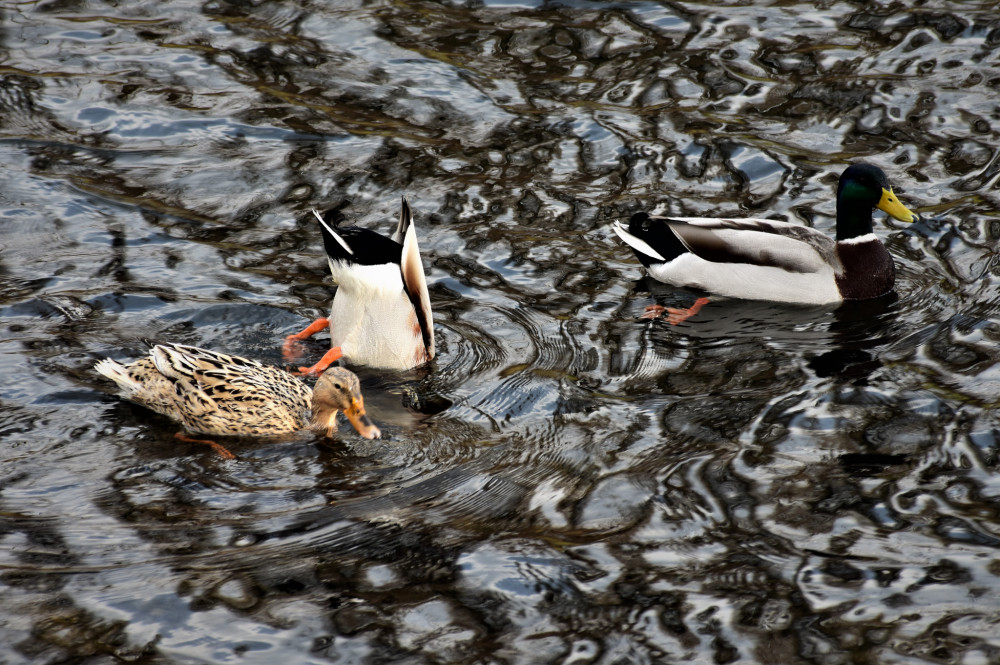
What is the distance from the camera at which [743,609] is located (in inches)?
186

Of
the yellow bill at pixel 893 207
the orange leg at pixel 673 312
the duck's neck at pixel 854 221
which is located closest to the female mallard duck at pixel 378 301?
the orange leg at pixel 673 312

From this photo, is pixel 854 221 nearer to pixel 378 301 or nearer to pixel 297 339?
pixel 378 301

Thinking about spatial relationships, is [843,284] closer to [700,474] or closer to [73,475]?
[700,474]

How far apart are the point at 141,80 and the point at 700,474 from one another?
7.21 meters

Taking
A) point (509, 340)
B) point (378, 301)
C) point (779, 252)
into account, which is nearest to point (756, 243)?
point (779, 252)

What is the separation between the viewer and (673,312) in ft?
26.2

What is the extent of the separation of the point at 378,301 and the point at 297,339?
633 mm

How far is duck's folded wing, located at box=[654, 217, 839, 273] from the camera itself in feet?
26.9

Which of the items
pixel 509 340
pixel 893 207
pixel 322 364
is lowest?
pixel 322 364

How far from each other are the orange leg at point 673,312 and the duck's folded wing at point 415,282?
1.58 metres

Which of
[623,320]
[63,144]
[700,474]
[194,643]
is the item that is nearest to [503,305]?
[623,320]

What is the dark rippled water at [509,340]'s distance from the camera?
15.4 feet

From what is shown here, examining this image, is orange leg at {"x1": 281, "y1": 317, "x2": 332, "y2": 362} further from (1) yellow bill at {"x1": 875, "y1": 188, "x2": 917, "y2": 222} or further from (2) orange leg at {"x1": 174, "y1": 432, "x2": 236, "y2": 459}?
(1) yellow bill at {"x1": 875, "y1": 188, "x2": 917, "y2": 222}

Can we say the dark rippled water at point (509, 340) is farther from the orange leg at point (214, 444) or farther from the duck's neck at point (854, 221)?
the duck's neck at point (854, 221)
